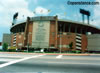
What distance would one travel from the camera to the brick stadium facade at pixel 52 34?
199 ft

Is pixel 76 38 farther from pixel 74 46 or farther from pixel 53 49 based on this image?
pixel 53 49

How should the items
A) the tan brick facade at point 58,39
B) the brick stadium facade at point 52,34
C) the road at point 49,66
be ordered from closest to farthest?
the road at point 49,66 < the tan brick facade at point 58,39 < the brick stadium facade at point 52,34

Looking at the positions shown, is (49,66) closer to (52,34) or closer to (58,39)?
(58,39)

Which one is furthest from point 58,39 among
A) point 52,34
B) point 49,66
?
point 49,66

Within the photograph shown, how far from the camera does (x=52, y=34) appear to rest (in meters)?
61.3

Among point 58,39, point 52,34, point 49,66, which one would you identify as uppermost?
point 52,34

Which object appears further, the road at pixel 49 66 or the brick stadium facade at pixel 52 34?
the brick stadium facade at pixel 52 34

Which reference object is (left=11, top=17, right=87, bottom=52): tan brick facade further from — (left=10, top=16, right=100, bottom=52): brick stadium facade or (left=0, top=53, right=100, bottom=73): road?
(left=0, top=53, right=100, bottom=73): road

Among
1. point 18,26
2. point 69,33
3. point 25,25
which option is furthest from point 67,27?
point 18,26

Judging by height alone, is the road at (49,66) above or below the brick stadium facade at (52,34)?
below

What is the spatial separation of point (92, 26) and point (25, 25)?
42.6 m

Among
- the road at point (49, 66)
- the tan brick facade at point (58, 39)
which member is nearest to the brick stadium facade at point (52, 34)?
the tan brick facade at point (58, 39)

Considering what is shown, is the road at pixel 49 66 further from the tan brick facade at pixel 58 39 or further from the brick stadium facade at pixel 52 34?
the tan brick facade at pixel 58 39

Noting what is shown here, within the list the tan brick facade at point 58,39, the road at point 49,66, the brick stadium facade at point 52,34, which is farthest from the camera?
the brick stadium facade at point 52,34
